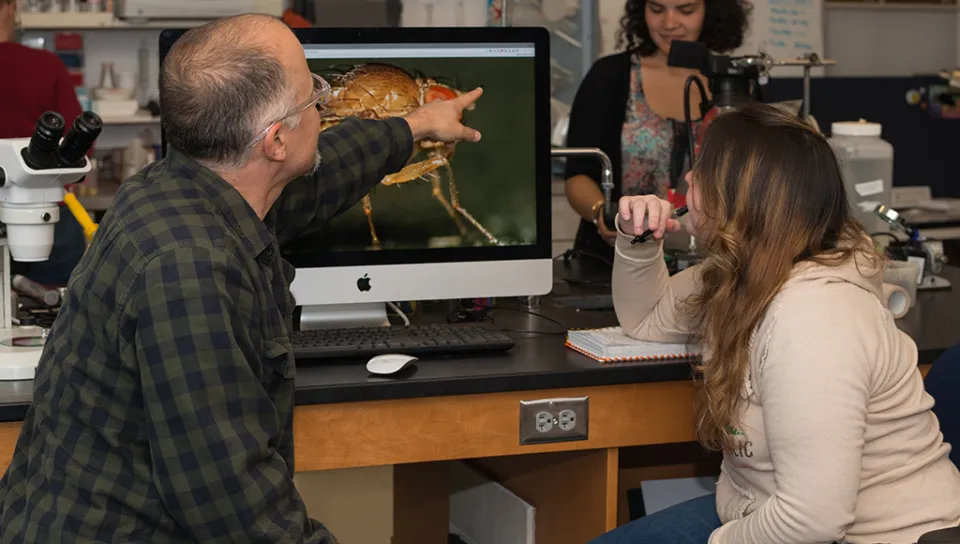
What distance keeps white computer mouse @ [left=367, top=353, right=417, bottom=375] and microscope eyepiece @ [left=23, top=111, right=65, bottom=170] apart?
0.58 metres

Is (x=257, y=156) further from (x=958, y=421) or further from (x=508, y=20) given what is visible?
(x=508, y=20)

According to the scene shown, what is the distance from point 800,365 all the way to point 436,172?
2.75 feet

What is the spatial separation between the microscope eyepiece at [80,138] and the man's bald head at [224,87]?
1.26 feet

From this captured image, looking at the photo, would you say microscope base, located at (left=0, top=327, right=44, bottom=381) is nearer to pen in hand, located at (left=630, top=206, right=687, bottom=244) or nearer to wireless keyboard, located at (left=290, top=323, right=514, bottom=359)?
wireless keyboard, located at (left=290, top=323, right=514, bottom=359)

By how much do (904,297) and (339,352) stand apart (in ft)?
3.50

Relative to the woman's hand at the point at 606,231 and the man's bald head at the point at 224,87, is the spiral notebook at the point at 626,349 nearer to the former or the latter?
the woman's hand at the point at 606,231

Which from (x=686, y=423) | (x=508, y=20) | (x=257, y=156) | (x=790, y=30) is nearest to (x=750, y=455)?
(x=686, y=423)

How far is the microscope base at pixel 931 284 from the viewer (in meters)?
→ 2.40

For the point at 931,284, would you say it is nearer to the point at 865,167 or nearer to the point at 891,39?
the point at 865,167

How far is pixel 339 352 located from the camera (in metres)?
1.81

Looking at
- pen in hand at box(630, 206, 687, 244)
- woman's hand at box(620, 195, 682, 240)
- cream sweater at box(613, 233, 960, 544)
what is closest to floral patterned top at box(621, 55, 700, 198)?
pen in hand at box(630, 206, 687, 244)

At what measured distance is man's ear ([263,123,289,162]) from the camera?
4.47 feet

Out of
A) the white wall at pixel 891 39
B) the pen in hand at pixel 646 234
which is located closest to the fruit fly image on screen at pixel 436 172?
the pen in hand at pixel 646 234

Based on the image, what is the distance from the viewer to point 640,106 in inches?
112
